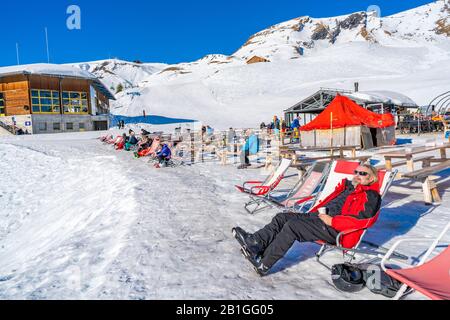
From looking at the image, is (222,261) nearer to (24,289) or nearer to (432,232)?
(24,289)

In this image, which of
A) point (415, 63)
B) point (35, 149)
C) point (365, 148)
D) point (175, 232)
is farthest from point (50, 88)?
point (415, 63)

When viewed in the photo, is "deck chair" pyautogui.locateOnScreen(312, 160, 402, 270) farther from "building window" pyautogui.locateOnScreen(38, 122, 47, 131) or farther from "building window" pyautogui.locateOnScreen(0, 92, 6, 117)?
"building window" pyautogui.locateOnScreen(0, 92, 6, 117)

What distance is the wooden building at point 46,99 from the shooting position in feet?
92.0

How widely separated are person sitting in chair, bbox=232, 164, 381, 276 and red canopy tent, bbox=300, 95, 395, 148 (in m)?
12.9

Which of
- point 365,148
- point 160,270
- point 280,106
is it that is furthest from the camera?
point 280,106

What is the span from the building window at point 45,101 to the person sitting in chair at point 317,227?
101 ft

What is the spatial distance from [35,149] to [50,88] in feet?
54.8

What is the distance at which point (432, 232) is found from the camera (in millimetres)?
4152

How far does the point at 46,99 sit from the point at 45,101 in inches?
8.2

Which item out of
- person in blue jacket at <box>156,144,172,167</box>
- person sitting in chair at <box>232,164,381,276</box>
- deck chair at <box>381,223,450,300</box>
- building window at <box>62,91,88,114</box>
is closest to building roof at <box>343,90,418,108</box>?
person in blue jacket at <box>156,144,172,167</box>

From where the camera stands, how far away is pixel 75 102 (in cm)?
3114

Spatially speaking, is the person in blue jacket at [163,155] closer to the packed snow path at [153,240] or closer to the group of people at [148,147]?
the group of people at [148,147]

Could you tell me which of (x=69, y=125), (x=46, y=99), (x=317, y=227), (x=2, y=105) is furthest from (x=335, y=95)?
(x=2, y=105)

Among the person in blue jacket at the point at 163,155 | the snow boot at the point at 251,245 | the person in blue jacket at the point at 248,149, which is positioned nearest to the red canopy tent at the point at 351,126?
the person in blue jacket at the point at 248,149
